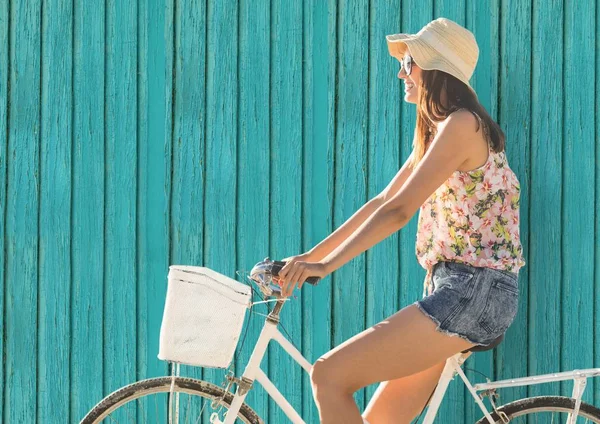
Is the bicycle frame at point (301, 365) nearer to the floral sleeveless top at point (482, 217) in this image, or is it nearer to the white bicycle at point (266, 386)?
the white bicycle at point (266, 386)

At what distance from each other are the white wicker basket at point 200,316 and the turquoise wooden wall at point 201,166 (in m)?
1.14

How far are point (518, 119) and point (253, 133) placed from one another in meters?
1.23

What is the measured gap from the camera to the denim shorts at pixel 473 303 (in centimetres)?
362

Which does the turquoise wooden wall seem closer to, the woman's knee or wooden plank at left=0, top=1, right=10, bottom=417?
wooden plank at left=0, top=1, right=10, bottom=417

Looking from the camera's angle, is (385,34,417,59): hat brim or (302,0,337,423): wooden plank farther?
(302,0,337,423): wooden plank

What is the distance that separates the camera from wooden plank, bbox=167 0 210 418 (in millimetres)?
4801

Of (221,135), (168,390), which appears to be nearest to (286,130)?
(221,135)

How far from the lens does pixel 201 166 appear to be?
4.80 m

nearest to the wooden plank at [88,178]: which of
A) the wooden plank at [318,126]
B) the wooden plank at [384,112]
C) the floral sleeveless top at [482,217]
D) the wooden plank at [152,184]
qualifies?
the wooden plank at [152,184]

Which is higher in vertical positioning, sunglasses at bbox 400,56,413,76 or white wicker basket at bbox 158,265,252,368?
sunglasses at bbox 400,56,413,76

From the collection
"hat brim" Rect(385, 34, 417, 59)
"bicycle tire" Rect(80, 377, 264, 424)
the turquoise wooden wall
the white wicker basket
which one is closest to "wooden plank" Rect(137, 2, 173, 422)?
the turquoise wooden wall

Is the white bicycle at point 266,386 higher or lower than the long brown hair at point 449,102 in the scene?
lower

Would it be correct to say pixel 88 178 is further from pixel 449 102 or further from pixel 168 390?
pixel 449 102

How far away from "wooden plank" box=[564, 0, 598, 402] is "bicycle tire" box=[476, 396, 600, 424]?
25.7 inches
